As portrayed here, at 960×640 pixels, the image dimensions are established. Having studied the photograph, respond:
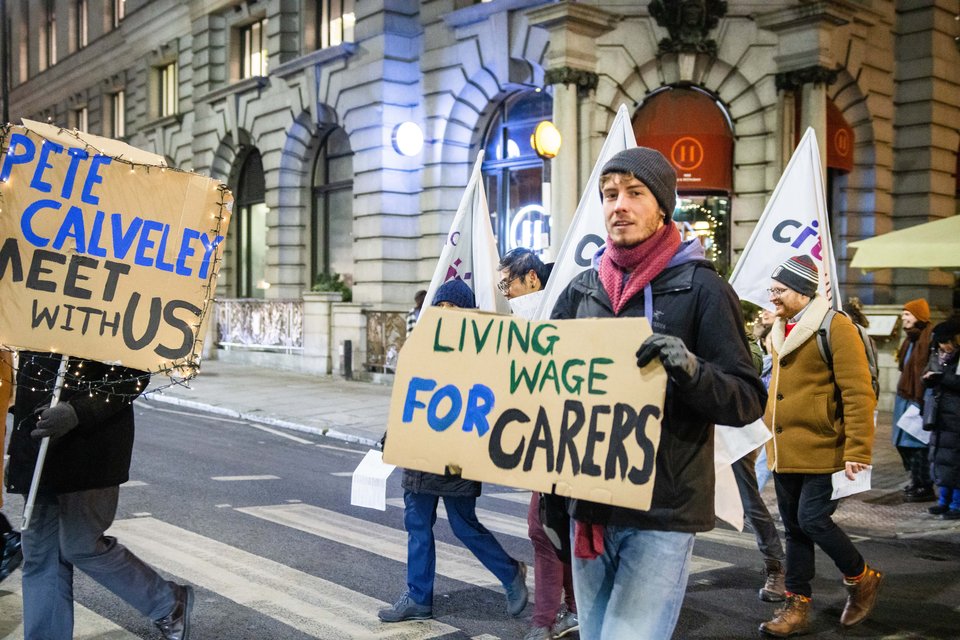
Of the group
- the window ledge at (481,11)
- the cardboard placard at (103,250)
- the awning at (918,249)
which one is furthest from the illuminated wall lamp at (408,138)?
the cardboard placard at (103,250)

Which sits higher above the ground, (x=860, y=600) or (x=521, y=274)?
(x=521, y=274)

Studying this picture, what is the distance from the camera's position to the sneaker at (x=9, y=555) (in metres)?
4.95

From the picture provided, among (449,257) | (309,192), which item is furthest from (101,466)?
(309,192)

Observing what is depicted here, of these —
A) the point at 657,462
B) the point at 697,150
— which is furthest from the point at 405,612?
the point at 697,150

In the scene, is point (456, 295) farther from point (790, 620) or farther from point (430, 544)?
point (790, 620)

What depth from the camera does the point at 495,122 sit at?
20.2 meters

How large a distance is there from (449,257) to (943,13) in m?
15.7

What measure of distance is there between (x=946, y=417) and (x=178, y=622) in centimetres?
677

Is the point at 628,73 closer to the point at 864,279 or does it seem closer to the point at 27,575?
the point at 864,279

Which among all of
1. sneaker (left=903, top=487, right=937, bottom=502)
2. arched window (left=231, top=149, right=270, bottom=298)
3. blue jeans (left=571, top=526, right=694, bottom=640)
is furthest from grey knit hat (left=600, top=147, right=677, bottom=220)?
arched window (left=231, top=149, right=270, bottom=298)

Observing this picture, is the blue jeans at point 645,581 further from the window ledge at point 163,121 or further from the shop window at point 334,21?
the window ledge at point 163,121

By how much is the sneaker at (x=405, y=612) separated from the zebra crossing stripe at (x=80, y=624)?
127 cm

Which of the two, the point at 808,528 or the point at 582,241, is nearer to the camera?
the point at 808,528

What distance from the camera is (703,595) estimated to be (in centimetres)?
587
